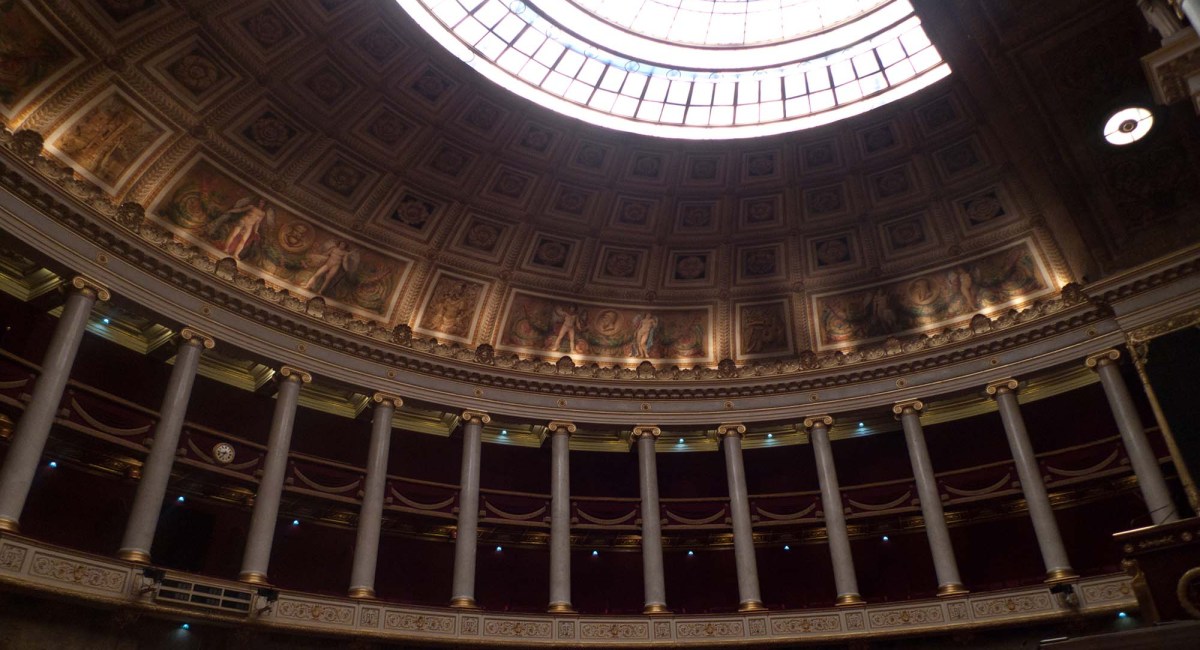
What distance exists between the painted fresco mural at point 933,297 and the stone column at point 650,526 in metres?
6.46

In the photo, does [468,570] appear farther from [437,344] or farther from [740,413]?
[740,413]

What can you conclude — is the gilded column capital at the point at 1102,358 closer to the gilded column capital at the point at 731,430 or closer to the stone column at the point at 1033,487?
the stone column at the point at 1033,487

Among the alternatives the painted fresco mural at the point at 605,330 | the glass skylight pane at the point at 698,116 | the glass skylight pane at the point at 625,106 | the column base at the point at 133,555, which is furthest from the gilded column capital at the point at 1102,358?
the column base at the point at 133,555

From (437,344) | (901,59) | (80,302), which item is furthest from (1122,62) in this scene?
(80,302)

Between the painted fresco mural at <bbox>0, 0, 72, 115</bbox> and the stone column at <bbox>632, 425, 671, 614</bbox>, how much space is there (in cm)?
1648

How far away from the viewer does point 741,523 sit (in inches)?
856

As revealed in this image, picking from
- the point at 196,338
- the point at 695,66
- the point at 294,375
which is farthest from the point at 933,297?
the point at 196,338

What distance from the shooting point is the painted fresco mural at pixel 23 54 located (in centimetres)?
1673

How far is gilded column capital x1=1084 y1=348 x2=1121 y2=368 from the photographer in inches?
810

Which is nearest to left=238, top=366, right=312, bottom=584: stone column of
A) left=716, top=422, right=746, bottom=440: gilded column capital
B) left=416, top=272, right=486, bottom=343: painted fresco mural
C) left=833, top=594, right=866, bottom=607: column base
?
left=416, top=272, right=486, bottom=343: painted fresco mural

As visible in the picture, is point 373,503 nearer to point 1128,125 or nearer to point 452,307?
point 452,307

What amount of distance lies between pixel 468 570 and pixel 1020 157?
58.0 feet

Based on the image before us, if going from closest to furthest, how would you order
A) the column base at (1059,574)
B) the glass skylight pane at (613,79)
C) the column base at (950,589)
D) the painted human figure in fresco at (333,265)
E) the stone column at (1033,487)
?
the column base at (1059,574)
the stone column at (1033,487)
the column base at (950,589)
the painted human figure in fresco at (333,265)
the glass skylight pane at (613,79)

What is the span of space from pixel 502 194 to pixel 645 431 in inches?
319
